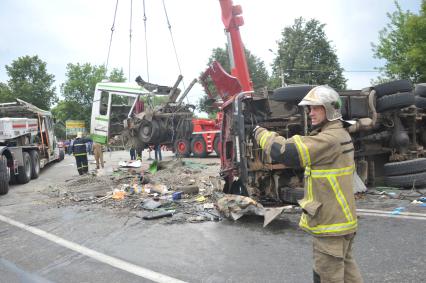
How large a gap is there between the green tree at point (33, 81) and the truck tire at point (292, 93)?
132 feet

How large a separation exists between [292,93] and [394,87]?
2.04m

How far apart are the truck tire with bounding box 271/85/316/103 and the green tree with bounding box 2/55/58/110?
4025cm

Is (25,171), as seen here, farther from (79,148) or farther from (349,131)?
(349,131)

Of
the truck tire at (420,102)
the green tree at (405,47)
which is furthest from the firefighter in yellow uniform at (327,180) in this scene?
the green tree at (405,47)

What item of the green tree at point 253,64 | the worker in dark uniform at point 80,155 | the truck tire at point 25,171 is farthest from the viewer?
the green tree at point 253,64

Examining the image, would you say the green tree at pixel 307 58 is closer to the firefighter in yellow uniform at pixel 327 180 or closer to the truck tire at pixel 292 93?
the truck tire at pixel 292 93

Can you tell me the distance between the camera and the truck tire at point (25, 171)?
37.4 feet

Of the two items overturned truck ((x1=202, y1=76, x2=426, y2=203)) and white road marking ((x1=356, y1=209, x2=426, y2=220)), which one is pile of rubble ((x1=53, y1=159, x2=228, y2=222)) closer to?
overturned truck ((x1=202, y1=76, x2=426, y2=203))

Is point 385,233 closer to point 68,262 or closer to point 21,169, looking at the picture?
point 68,262

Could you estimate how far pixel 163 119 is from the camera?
13.1m

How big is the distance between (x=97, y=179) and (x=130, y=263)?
23.0 feet

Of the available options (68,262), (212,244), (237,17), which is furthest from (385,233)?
(237,17)

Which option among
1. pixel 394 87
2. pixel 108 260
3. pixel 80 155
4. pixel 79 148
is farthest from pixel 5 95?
pixel 108 260

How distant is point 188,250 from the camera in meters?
4.52
